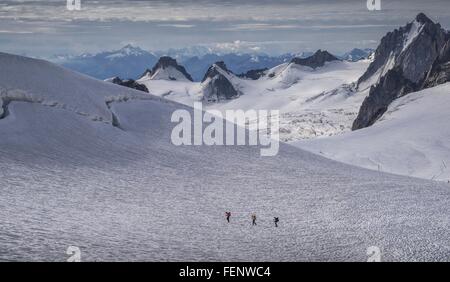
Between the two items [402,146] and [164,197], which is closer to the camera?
[164,197]

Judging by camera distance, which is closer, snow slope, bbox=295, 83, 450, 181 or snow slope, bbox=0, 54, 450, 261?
snow slope, bbox=0, 54, 450, 261

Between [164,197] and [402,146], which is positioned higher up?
[164,197]

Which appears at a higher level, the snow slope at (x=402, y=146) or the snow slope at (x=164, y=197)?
the snow slope at (x=164, y=197)

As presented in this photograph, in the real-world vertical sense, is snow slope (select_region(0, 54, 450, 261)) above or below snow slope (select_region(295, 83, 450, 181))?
above

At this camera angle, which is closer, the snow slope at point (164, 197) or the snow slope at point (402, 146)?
the snow slope at point (164, 197)
